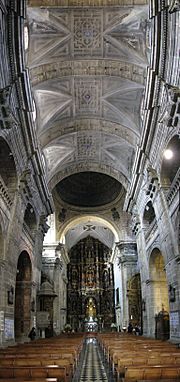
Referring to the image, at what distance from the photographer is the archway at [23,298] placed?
1602 cm

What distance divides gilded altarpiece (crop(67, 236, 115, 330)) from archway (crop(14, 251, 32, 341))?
2086 cm

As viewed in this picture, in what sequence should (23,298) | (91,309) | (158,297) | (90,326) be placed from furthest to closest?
(91,309)
(90,326)
(158,297)
(23,298)

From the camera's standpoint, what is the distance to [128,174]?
822 inches

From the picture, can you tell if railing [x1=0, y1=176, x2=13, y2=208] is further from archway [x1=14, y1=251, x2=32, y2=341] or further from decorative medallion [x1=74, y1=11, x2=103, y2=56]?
decorative medallion [x1=74, y1=11, x2=103, y2=56]

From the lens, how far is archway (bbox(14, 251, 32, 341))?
1602 centimetres

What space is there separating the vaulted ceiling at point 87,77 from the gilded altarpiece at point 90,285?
64.6ft

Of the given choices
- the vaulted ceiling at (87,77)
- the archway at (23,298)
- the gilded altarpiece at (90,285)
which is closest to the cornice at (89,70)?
the vaulted ceiling at (87,77)

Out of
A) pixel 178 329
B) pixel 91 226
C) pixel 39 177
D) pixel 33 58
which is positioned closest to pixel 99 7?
pixel 33 58

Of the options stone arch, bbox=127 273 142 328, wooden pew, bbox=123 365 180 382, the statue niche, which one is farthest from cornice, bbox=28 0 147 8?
the statue niche

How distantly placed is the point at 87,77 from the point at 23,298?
10.4m

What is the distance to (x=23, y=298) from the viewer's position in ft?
54.3

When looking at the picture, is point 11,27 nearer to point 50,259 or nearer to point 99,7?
point 99,7

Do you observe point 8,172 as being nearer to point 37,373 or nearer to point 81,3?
point 81,3

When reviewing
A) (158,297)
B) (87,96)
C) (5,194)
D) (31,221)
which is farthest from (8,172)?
(158,297)
